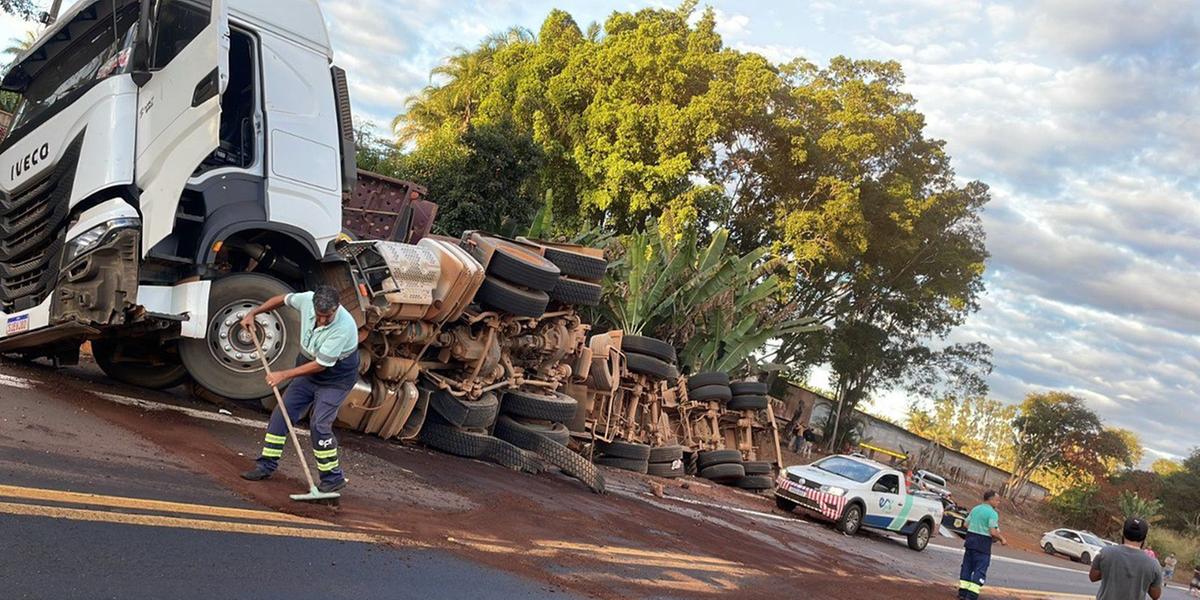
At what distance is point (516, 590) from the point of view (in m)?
5.48

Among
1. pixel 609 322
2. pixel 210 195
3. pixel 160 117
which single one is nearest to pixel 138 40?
pixel 160 117

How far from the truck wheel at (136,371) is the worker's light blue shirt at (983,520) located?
935cm

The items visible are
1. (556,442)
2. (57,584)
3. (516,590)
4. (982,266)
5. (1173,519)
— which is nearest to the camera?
(57,584)

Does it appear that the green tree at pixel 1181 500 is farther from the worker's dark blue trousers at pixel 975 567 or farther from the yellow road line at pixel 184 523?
the yellow road line at pixel 184 523

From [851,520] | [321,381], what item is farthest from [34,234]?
[851,520]

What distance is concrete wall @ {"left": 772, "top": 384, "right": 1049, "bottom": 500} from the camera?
4331 centimetres

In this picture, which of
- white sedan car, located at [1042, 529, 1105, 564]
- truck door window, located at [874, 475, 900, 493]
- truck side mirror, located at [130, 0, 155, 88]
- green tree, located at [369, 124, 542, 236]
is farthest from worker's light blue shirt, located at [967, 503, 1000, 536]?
white sedan car, located at [1042, 529, 1105, 564]

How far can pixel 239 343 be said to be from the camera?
313 inches

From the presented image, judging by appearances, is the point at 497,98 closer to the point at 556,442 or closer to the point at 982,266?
the point at 982,266

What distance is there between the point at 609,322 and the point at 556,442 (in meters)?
10.5

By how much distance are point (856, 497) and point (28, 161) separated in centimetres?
1436

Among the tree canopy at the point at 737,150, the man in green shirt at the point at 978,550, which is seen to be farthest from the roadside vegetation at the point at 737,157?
the man in green shirt at the point at 978,550

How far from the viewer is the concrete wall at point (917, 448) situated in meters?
43.3

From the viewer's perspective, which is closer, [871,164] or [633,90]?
[633,90]
